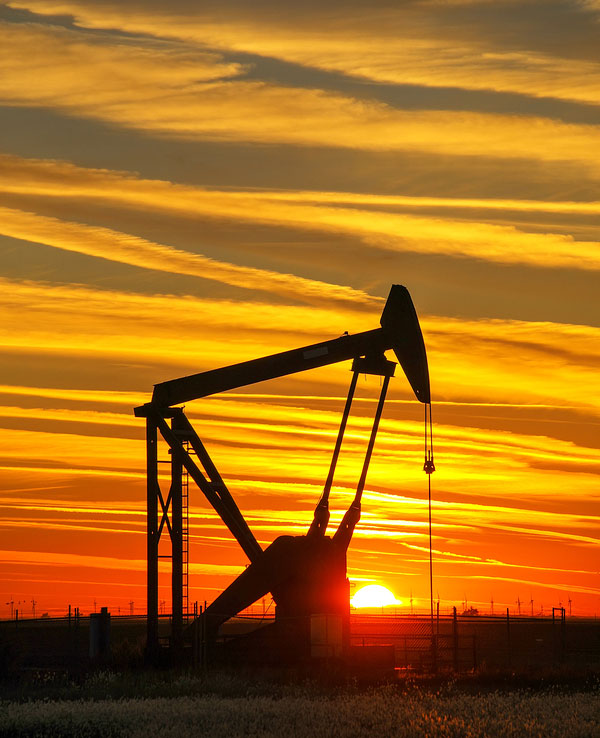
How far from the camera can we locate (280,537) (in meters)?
24.8

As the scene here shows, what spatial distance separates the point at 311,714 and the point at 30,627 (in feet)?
141

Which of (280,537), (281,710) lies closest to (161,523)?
(280,537)

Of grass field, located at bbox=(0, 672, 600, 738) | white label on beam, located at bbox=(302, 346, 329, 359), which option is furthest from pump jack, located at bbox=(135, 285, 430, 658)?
grass field, located at bbox=(0, 672, 600, 738)

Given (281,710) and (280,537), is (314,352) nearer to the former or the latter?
(280,537)

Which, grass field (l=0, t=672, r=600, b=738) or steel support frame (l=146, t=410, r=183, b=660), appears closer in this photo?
grass field (l=0, t=672, r=600, b=738)

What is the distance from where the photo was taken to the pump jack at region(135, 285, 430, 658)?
24.3m

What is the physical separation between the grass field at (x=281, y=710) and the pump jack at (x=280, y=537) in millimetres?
3109

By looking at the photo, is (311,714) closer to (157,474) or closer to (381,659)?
(381,659)

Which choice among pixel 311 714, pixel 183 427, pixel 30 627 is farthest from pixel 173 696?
pixel 30 627

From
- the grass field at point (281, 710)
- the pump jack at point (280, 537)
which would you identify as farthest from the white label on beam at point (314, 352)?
the grass field at point (281, 710)

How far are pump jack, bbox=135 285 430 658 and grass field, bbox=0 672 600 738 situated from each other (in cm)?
311

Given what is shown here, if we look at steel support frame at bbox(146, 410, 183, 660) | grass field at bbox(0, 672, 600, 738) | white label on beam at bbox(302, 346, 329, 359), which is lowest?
grass field at bbox(0, 672, 600, 738)

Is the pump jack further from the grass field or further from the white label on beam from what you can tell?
the grass field

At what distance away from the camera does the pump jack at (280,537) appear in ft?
79.9
